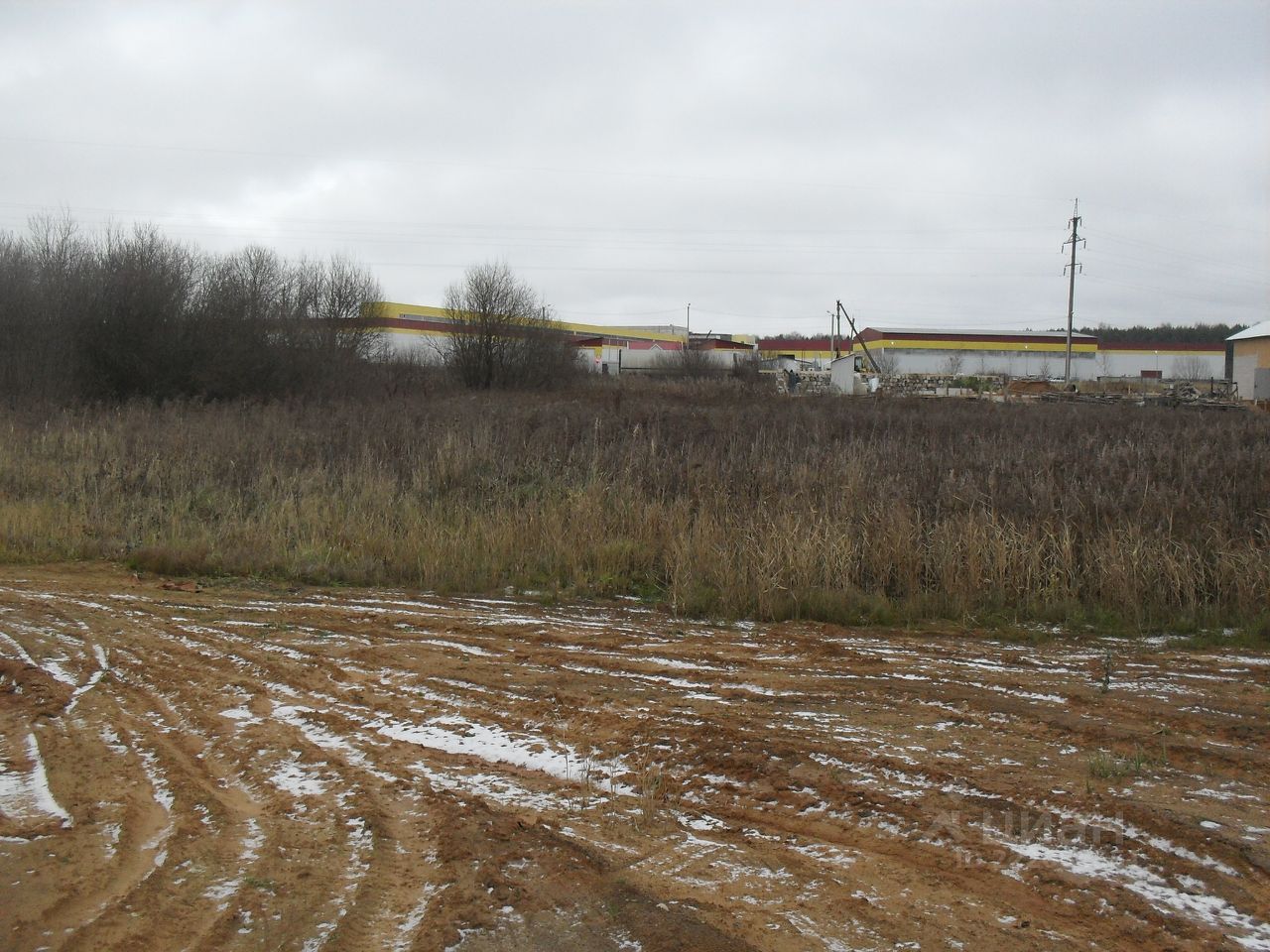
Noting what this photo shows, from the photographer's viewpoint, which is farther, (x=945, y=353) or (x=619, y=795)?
(x=945, y=353)

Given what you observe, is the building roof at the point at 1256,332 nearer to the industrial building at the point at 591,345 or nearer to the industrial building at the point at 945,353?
the industrial building at the point at 945,353

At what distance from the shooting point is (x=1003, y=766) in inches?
159

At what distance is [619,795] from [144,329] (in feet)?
94.3

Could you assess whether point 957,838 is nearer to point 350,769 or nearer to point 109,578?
point 350,769

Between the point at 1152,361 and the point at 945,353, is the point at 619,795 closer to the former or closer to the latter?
the point at 945,353

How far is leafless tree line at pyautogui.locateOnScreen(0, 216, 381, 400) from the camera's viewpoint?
85.3 feet

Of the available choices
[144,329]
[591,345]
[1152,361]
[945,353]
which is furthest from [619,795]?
[1152,361]

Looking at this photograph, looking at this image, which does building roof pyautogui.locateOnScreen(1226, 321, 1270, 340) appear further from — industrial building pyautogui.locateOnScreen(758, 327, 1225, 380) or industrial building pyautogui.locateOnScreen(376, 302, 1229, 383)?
industrial building pyautogui.locateOnScreen(758, 327, 1225, 380)

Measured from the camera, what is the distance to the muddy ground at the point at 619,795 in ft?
9.39

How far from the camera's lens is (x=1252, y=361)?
46781 millimetres

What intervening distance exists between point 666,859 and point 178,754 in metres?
2.39

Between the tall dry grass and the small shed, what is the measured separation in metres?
32.5

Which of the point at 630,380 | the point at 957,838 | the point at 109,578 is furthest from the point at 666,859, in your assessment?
the point at 630,380

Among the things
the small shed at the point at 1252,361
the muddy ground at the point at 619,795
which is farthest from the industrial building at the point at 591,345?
the muddy ground at the point at 619,795
